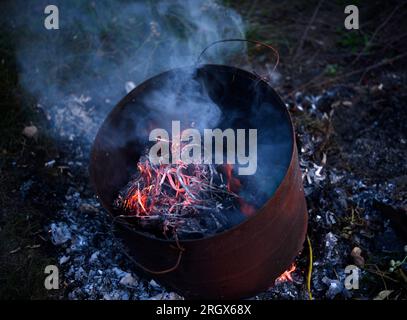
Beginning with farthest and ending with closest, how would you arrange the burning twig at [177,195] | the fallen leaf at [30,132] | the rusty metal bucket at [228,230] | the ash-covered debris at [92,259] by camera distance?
1. the fallen leaf at [30,132]
2. the ash-covered debris at [92,259]
3. the burning twig at [177,195]
4. the rusty metal bucket at [228,230]

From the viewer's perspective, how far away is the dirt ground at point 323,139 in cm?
332

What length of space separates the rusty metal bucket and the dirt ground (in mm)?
518

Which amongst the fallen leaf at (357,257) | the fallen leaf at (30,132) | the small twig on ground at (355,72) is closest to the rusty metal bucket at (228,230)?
the fallen leaf at (357,257)

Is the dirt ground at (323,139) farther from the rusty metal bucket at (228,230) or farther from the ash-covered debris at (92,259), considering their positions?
the rusty metal bucket at (228,230)

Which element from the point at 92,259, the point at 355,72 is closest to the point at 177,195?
the point at 92,259

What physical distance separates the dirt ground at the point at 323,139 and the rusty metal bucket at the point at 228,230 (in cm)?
52

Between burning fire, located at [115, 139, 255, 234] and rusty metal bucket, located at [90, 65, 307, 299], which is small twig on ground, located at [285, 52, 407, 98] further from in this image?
burning fire, located at [115, 139, 255, 234]

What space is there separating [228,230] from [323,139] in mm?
2071

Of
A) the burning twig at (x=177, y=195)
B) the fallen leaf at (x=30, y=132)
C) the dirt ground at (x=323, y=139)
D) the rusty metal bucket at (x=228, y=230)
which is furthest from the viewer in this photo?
the fallen leaf at (x=30, y=132)

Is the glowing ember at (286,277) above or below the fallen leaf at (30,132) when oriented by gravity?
below

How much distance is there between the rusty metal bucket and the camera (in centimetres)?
249
